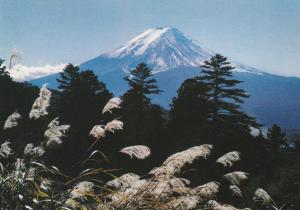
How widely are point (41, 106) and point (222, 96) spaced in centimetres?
3048

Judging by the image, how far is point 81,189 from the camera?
491 cm

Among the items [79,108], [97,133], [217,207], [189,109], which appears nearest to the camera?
[217,207]

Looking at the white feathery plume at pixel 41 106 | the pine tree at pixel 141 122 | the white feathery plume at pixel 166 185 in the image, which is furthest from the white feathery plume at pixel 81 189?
the pine tree at pixel 141 122

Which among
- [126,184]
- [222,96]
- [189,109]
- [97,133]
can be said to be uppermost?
[97,133]

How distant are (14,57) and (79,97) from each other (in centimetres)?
3416

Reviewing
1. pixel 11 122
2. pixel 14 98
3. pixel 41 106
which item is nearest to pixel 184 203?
pixel 41 106

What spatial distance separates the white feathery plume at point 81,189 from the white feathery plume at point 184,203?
0.82m

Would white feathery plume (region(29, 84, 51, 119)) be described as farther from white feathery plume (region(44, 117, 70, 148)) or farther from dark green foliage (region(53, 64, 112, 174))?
dark green foliage (region(53, 64, 112, 174))

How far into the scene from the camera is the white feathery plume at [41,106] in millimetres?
6887

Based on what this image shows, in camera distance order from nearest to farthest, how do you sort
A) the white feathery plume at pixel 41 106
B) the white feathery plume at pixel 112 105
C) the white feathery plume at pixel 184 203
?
the white feathery plume at pixel 184 203 < the white feathery plume at pixel 112 105 < the white feathery plume at pixel 41 106

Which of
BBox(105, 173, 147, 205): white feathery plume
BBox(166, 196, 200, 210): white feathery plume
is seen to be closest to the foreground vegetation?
BBox(105, 173, 147, 205): white feathery plume

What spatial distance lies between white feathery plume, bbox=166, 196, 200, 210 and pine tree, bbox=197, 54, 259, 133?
1132 inches

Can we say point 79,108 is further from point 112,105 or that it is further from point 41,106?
point 112,105

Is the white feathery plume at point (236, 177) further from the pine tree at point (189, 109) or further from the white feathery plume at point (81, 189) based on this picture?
the pine tree at point (189, 109)
